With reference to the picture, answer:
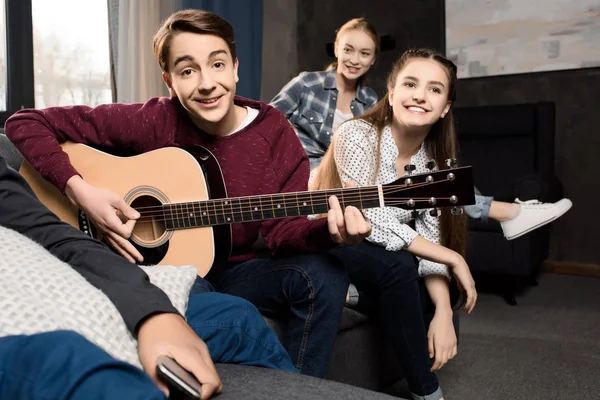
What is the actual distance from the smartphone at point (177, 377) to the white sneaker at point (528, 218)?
2.30 metres

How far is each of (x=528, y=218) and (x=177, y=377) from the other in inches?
94.6

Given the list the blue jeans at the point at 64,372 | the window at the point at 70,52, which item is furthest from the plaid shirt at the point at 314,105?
the blue jeans at the point at 64,372

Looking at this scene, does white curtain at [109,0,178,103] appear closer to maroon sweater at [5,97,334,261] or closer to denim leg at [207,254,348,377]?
maroon sweater at [5,97,334,261]

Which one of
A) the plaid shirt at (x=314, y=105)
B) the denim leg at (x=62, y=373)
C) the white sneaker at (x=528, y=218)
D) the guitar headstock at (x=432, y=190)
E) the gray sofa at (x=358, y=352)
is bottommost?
the gray sofa at (x=358, y=352)

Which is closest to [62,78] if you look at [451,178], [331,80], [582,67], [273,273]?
[331,80]

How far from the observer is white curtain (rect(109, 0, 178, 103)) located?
3.21m

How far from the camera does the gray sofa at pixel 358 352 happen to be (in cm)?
171

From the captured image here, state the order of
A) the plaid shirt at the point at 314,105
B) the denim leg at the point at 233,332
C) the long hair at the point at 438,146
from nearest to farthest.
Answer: the denim leg at the point at 233,332
the long hair at the point at 438,146
the plaid shirt at the point at 314,105

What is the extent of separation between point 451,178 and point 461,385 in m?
0.98

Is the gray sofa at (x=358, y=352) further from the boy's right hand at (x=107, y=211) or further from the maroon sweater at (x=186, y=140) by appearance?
the boy's right hand at (x=107, y=211)

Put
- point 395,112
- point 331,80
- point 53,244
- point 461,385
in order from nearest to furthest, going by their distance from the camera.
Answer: point 53,244 → point 395,112 → point 461,385 → point 331,80

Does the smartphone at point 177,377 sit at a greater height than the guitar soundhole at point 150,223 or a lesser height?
lesser

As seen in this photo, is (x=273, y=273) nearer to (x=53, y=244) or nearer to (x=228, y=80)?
(x=228, y=80)

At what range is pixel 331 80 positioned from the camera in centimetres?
285
